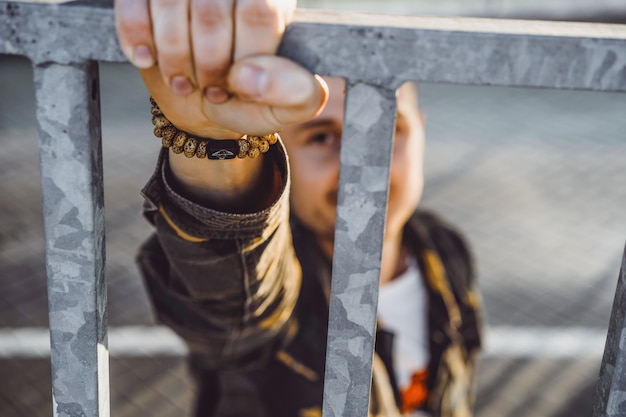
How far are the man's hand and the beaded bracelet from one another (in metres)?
0.20

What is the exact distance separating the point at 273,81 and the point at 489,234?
4.94m

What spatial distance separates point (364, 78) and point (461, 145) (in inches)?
266

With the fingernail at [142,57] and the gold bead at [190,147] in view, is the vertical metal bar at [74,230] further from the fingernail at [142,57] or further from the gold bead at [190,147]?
the gold bead at [190,147]

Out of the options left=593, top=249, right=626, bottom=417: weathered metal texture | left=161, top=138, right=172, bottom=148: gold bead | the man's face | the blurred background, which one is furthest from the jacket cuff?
the blurred background

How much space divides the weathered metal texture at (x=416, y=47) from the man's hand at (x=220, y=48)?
24 millimetres

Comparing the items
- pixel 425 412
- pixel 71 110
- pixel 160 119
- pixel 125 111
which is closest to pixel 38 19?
pixel 71 110

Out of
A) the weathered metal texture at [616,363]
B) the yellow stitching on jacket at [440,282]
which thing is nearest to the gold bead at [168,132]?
the weathered metal texture at [616,363]

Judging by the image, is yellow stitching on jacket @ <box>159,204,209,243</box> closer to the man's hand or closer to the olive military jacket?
the olive military jacket

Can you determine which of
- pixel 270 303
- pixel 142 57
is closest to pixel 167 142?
pixel 142 57

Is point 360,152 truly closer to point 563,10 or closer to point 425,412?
point 425,412

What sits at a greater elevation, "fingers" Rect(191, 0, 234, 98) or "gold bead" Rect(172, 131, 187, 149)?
"fingers" Rect(191, 0, 234, 98)

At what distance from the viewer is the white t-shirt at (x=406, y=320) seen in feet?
7.49

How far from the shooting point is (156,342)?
416 cm

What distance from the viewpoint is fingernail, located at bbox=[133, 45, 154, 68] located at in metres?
0.79
